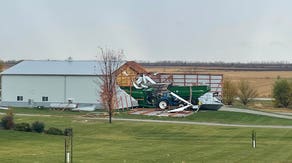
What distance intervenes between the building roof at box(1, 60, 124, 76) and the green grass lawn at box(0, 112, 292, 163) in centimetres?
2183

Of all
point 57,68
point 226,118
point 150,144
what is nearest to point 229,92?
point 57,68

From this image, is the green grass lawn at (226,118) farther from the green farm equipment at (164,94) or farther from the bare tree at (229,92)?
the bare tree at (229,92)

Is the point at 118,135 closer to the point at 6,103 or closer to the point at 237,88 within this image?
the point at 6,103

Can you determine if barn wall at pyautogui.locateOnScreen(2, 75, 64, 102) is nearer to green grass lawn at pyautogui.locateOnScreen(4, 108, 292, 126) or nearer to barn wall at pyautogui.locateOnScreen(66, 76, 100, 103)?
barn wall at pyautogui.locateOnScreen(66, 76, 100, 103)

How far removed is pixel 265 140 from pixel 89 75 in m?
35.1

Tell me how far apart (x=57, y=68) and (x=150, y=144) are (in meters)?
42.1

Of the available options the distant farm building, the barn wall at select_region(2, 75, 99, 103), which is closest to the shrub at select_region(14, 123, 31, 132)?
the distant farm building

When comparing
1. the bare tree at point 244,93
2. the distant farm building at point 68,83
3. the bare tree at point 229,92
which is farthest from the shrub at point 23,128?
the bare tree at point 244,93

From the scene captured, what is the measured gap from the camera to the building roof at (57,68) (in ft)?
232

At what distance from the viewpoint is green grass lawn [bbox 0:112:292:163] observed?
84.0 feet

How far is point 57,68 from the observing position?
73188 mm

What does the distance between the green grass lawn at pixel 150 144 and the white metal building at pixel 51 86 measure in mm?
19699

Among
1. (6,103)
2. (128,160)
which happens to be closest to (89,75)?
(6,103)

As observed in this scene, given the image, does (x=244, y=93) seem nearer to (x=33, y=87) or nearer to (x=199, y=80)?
(x=199, y=80)
